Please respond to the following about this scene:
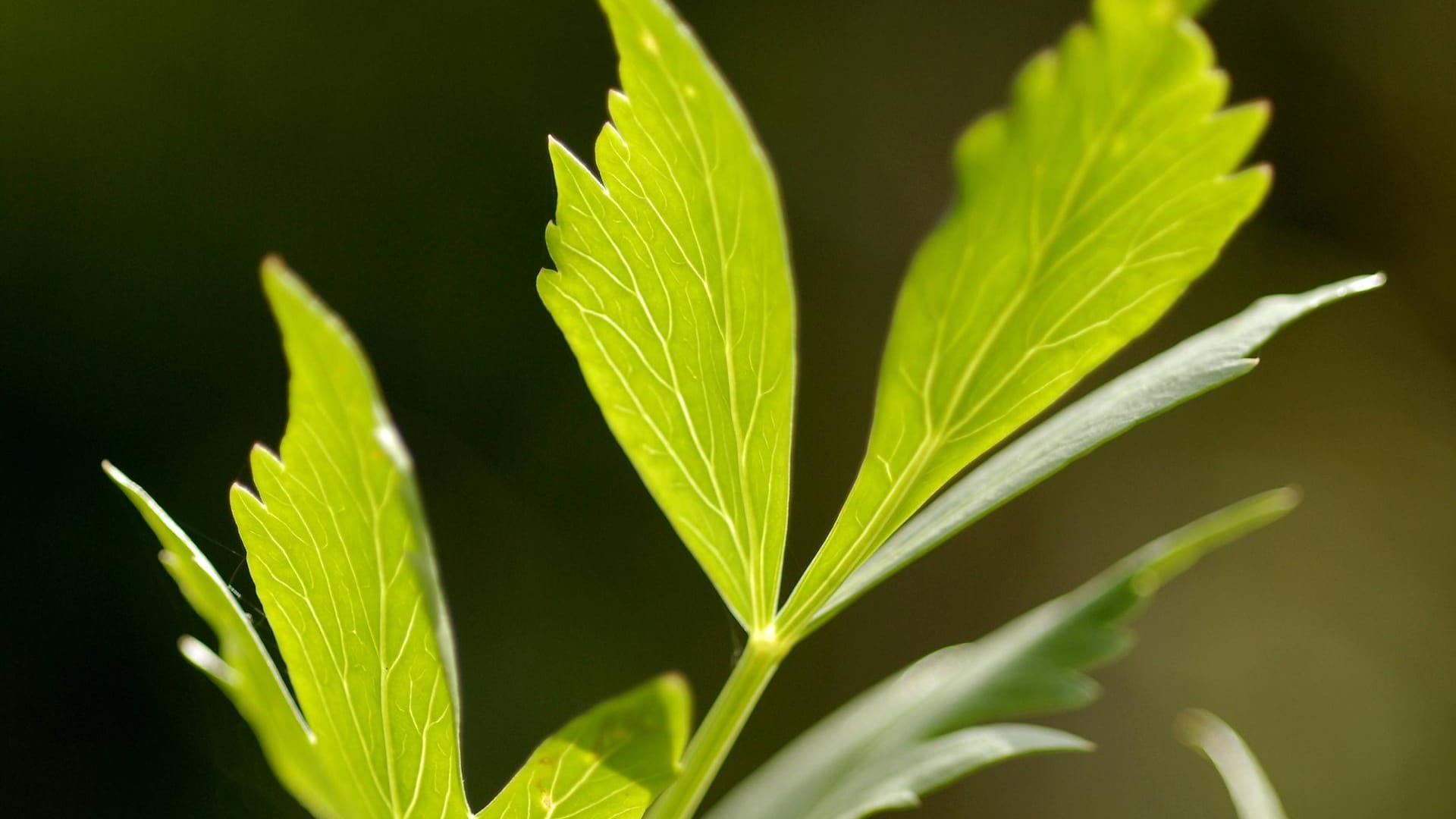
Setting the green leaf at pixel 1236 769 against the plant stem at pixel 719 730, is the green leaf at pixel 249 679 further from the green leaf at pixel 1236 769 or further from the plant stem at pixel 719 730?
the green leaf at pixel 1236 769

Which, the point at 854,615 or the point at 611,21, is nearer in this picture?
the point at 611,21

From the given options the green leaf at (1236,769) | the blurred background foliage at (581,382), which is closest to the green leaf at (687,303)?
the green leaf at (1236,769)

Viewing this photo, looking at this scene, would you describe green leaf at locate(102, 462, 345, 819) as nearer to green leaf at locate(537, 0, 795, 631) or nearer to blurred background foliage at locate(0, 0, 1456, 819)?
green leaf at locate(537, 0, 795, 631)

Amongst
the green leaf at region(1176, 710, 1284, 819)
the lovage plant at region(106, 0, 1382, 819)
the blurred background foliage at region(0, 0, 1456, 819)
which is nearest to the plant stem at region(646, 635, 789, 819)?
the lovage plant at region(106, 0, 1382, 819)

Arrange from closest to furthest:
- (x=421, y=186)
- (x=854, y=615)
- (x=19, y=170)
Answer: (x=19, y=170), (x=421, y=186), (x=854, y=615)

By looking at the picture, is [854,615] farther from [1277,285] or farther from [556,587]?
[1277,285]

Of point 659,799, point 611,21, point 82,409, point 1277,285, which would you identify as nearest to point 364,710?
point 659,799
